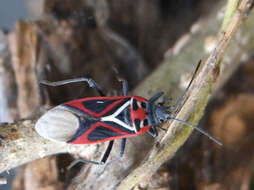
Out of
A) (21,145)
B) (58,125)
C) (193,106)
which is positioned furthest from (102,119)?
(193,106)

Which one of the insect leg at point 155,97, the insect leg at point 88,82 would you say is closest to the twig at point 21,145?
the insect leg at point 88,82

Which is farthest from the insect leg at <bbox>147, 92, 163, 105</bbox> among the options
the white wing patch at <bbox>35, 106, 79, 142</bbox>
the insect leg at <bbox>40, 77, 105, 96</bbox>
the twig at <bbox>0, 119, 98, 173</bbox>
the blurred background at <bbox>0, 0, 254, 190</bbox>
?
the twig at <bbox>0, 119, 98, 173</bbox>

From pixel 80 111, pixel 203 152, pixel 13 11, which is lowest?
pixel 203 152

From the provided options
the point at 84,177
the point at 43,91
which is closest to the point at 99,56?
the point at 43,91

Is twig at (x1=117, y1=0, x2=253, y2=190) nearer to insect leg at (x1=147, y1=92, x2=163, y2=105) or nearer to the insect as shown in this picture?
the insect

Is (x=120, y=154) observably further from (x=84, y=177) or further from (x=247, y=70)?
(x=247, y=70)

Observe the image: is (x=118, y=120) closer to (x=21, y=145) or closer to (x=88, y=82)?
(x=88, y=82)
